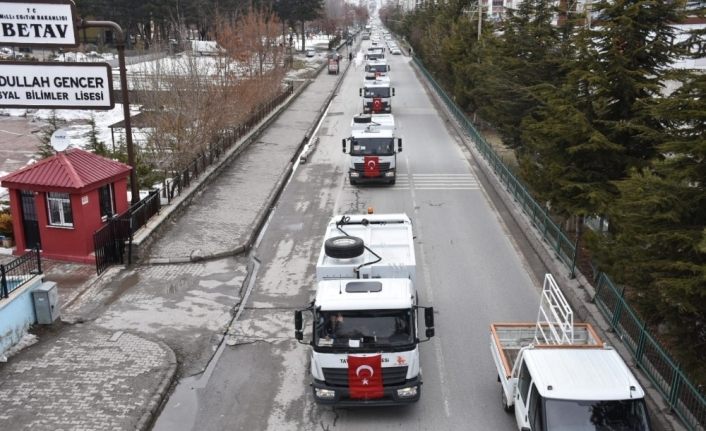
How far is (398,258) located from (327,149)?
2193 cm

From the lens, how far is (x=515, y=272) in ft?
56.4

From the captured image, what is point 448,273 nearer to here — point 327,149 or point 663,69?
point 663,69

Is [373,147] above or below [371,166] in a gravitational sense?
above

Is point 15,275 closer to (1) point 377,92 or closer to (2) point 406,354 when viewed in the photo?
(2) point 406,354

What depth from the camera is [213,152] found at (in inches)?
1112

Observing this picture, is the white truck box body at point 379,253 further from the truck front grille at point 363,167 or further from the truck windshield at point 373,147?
the truck windshield at point 373,147

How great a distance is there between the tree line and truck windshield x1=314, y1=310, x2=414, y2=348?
11.9 ft

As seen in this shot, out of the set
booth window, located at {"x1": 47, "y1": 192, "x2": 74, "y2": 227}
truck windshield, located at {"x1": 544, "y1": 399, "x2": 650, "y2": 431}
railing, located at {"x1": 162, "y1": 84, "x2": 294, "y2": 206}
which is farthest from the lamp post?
truck windshield, located at {"x1": 544, "y1": 399, "x2": 650, "y2": 431}

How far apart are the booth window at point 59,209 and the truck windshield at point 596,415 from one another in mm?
13490

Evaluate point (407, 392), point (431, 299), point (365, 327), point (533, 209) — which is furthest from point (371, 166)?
point (407, 392)

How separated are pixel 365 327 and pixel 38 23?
37.2 ft

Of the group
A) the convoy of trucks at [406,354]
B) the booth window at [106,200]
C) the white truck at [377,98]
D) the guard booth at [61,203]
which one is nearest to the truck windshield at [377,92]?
the white truck at [377,98]

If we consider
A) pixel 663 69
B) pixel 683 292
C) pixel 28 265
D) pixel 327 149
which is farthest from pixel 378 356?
pixel 327 149

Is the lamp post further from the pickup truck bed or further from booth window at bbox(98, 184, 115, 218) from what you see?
the pickup truck bed
